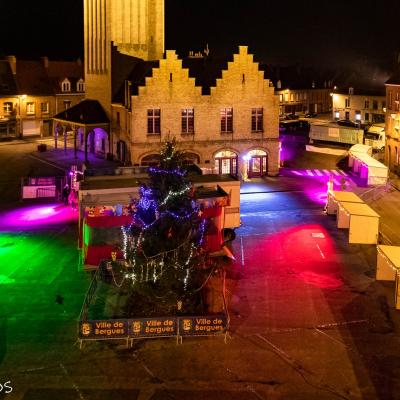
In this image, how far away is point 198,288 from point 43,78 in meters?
60.7

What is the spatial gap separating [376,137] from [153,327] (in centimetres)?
5581

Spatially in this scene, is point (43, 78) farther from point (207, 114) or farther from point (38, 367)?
point (38, 367)

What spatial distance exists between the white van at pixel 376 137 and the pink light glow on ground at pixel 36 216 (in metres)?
40.7

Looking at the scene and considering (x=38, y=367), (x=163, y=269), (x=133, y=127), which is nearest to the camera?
(x=38, y=367)

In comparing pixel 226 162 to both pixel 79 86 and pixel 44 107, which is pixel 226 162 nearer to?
pixel 44 107

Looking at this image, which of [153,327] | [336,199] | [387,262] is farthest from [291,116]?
[153,327]

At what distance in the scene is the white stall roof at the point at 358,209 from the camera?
103 ft

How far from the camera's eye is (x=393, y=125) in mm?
55000

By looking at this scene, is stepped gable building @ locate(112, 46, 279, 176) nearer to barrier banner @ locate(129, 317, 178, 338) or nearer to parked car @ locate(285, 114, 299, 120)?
barrier banner @ locate(129, 317, 178, 338)

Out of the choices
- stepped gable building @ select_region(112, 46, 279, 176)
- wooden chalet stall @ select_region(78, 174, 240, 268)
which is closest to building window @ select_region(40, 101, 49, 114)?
stepped gable building @ select_region(112, 46, 279, 176)

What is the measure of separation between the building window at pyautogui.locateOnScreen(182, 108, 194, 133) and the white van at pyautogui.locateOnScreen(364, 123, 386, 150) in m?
26.9

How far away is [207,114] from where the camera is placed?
162ft

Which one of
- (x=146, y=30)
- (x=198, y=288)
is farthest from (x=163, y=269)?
(x=146, y=30)

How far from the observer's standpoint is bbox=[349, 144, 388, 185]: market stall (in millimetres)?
47938
